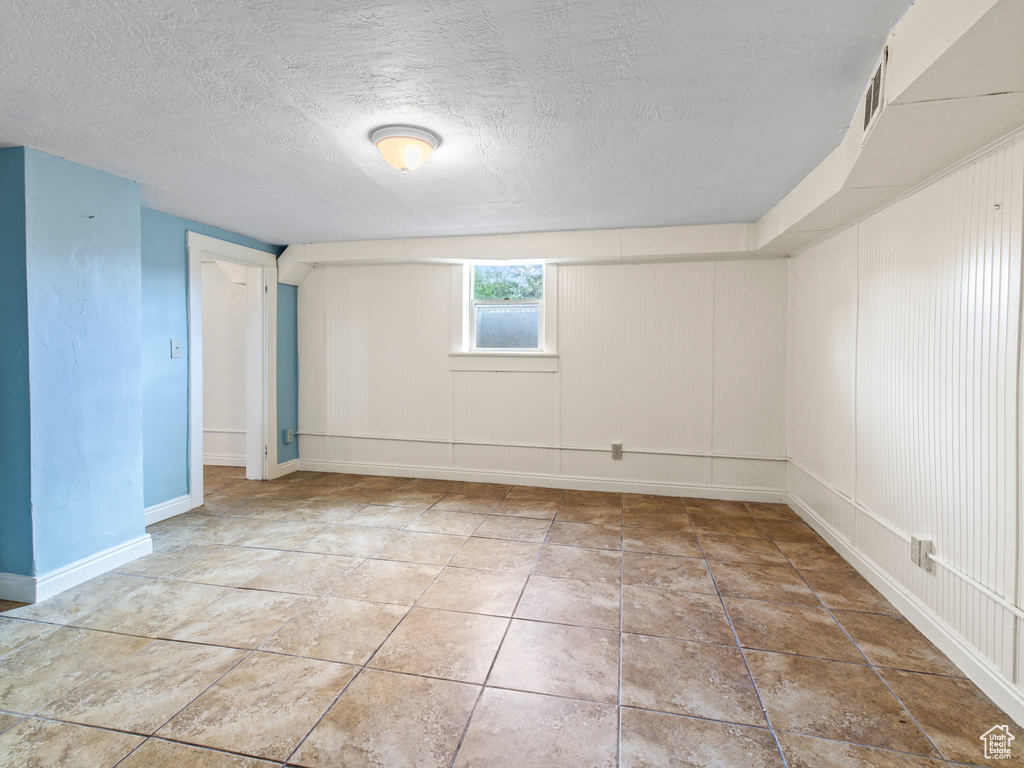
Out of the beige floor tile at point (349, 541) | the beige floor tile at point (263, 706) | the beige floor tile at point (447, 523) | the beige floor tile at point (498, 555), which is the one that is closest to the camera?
the beige floor tile at point (263, 706)

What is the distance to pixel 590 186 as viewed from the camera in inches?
129

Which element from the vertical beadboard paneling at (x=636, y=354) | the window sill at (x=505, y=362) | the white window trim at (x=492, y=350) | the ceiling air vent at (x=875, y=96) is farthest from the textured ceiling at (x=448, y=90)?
the window sill at (x=505, y=362)

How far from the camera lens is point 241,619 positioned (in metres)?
2.43

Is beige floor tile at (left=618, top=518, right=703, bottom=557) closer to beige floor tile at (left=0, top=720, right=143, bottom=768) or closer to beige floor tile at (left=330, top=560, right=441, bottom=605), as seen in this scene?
beige floor tile at (left=330, top=560, right=441, bottom=605)

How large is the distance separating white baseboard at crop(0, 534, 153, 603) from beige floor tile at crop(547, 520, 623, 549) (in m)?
2.70

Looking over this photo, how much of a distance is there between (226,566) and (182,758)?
1626mm

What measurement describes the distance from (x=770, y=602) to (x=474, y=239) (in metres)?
3.68

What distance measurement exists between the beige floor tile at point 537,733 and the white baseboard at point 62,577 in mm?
2491

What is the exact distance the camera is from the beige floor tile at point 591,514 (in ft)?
12.8

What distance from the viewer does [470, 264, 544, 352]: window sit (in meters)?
5.04

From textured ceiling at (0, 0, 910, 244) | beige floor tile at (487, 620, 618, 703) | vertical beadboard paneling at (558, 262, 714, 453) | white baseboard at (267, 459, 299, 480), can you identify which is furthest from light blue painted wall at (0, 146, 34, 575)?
vertical beadboard paneling at (558, 262, 714, 453)

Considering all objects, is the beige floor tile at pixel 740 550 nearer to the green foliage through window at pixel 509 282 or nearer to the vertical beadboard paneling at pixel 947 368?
the vertical beadboard paneling at pixel 947 368

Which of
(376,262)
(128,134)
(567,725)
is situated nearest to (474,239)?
(376,262)

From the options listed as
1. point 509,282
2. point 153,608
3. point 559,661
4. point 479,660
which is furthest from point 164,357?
point 559,661
